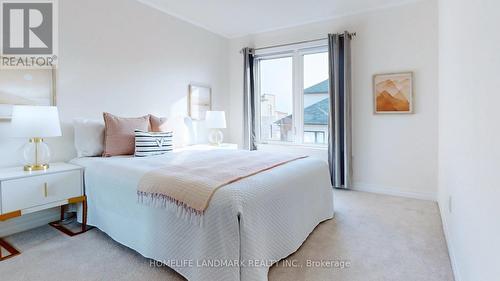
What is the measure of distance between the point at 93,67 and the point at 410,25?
151 inches

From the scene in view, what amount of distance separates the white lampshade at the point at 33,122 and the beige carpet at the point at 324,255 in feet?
3.05

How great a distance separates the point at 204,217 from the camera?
5.29 ft

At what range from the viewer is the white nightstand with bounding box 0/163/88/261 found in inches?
83.7

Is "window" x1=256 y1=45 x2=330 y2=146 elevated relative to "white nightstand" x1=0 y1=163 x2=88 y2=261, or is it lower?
elevated

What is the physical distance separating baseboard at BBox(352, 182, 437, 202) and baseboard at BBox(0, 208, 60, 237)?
3.69 meters

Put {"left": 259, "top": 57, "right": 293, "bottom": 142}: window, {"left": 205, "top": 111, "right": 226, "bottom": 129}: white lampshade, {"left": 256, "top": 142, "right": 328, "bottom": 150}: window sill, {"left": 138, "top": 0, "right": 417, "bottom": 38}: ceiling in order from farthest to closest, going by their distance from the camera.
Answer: {"left": 259, "top": 57, "right": 293, "bottom": 142}: window, {"left": 256, "top": 142, "right": 328, "bottom": 150}: window sill, {"left": 205, "top": 111, "right": 226, "bottom": 129}: white lampshade, {"left": 138, "top": 0, "right": 417, "bottom": 38}: ceiling

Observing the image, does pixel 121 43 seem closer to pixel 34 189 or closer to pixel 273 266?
pixel 34 189

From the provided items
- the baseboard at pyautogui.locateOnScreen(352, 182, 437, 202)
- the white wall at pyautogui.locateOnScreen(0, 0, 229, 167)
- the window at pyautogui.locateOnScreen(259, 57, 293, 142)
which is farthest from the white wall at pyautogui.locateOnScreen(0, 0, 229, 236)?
the baseboard at pyautogui.locateOnScreen(352, 182, 437, 202)

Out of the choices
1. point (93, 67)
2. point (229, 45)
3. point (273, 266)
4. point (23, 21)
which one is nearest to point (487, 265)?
point (273, 266)

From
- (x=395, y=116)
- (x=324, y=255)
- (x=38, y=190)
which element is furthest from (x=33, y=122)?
(x=395, y=116)

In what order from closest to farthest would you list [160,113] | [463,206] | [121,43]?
[463,206] < [121,43] < [160,113]

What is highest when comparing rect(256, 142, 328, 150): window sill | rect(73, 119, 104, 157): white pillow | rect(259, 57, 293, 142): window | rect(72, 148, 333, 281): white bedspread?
A: rect(259, 57, 293, 142): window

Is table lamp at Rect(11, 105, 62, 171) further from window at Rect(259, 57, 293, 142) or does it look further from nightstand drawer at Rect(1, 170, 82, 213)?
window at Rect(259, 57, 293, 142)

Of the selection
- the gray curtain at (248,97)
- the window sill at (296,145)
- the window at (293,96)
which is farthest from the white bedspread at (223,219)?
the gray curtain at (248,97)
